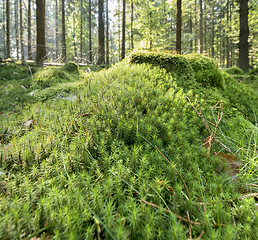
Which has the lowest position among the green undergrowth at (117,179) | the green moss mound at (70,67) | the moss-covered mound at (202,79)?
the green undergrowth at (117,179)

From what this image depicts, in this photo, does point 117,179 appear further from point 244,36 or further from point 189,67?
point 244,36

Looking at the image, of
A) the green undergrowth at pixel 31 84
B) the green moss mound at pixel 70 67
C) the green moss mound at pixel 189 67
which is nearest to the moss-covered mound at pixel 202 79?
the green moss mound at pixel 189 67

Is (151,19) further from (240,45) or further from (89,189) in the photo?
(89,189)

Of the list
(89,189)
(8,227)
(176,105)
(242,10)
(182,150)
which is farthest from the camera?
(242,10)

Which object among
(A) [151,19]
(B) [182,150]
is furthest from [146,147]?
(A) [151,19]

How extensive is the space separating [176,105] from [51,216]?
261 cm

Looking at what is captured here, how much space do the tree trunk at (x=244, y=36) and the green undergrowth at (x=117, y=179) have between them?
439 inches

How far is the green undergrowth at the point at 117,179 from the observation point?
1.05 metres

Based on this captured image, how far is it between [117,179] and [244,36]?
13798mm

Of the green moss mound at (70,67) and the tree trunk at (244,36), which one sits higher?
the tree trunk at (244,36)

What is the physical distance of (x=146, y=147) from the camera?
6.23 feet

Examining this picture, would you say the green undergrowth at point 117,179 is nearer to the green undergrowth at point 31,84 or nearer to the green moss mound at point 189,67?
the green moss mound at point 189,67

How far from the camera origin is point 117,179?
1.36m

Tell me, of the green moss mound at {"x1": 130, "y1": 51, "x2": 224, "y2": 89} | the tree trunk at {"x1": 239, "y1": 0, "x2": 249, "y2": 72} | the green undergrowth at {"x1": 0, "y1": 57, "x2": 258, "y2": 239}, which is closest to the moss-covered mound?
the green moss mound at {"x1": 130, "y1": 51, "x2": 224, "y2": 89}
